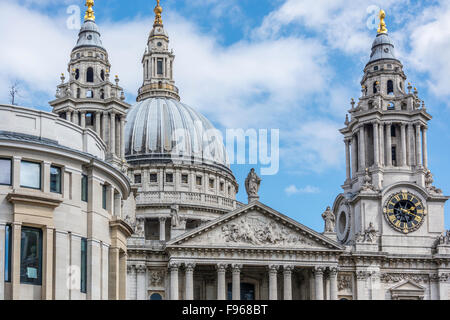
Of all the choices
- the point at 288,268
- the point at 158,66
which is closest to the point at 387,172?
the point at 288,268

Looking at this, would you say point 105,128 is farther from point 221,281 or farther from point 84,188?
point 84,188

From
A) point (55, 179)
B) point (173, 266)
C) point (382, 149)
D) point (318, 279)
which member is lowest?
point (318, 279)

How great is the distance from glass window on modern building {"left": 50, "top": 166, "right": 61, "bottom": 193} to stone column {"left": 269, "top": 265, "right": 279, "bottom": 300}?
155 ft

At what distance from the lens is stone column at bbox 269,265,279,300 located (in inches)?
3784

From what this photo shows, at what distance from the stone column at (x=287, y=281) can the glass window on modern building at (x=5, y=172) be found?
165ft

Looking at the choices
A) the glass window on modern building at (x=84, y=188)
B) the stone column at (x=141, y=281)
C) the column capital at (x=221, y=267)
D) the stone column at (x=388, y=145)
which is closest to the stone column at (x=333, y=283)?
the column capital at (x=221, y=267)

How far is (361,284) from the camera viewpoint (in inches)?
3925

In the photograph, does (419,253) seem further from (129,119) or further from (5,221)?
(5,221)

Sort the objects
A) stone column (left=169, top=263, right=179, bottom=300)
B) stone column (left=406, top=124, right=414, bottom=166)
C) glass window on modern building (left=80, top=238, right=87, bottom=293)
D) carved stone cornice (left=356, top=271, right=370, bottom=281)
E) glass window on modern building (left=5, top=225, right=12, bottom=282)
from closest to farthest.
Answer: glass window on modern building (left=5, top=225, right=12, bottom=282)
glass window on modern building (left=80, top=238, right=87, bottom=293)
stone column (left=169, top=263, right=179, bottom=300)
carved stone cornice (left=356, top=271, right=370, bottom=281)
stone column (left=406, top=124, right=414, bottom=166)

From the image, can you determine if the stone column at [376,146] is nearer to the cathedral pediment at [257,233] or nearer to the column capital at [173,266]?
the cathedral pediment at [257,233]

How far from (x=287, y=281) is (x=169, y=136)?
135ft

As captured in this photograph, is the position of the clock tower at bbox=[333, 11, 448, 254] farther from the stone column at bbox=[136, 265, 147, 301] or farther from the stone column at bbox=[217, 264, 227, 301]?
the stone column at bbox=[136, 265, 147, 301]

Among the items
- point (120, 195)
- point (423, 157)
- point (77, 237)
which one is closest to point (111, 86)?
point (423, 157)

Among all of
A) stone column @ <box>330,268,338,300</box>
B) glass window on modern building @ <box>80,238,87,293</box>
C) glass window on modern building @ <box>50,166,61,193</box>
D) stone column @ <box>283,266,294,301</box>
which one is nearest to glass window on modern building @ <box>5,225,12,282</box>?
glass window on modern building @ <box>50,166,61,193</box>
